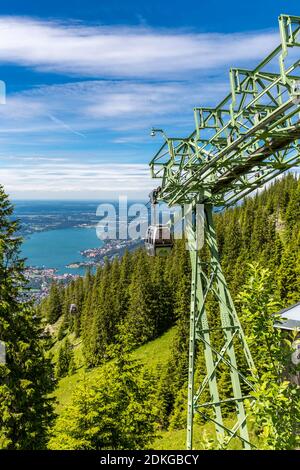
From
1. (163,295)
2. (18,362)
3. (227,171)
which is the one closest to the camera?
(227,171)

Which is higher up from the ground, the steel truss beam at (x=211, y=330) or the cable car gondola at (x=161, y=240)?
A: the cable car gondola at (x=161, y=240)

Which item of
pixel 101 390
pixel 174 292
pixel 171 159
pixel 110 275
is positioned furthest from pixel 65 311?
pixel 171 159

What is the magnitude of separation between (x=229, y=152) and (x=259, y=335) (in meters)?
5.40

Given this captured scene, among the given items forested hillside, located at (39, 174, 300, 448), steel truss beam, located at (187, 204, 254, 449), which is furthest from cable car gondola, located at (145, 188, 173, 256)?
forested hillside, located at (39, 174, 300, 448)

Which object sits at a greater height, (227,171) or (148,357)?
(227,171)

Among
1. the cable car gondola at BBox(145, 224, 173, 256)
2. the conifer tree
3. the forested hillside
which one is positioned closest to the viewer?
the cable car gondola at BBox(145, 224, 173, 256)

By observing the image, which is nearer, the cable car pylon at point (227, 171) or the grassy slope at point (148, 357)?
the cable car pylon at point (227, 171)

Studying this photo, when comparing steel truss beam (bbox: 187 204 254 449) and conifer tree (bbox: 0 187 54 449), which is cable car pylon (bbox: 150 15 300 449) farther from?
conifer tree (bbox: 0 187 54 449)

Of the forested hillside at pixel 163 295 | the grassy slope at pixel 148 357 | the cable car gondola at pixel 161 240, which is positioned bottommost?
the grassy slope at pixel 148 357

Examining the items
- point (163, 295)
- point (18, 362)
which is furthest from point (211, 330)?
point (163, 295)

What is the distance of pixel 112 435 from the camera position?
19.7m

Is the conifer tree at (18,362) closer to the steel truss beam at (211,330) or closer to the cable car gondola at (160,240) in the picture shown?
the cable car gondola at (160,240)

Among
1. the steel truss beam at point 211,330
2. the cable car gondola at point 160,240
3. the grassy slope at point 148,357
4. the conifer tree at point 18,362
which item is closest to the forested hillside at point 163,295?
the grassy slope at point 148,357

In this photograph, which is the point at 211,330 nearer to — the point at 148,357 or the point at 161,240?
the point at 161,240
